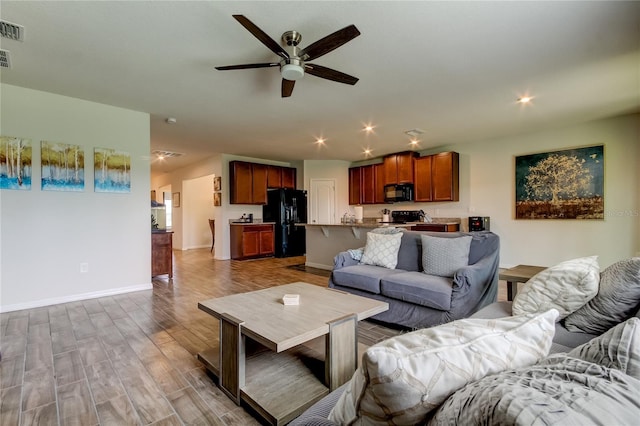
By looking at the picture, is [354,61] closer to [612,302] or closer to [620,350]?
[612,302]

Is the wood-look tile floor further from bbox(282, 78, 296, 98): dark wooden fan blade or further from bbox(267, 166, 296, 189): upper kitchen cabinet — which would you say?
bbox(267, 166, 296, 189): upper kitchen cabinet

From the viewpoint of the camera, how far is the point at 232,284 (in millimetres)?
4574

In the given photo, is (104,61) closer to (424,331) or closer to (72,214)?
(72,214)

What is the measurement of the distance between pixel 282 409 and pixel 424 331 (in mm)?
1175

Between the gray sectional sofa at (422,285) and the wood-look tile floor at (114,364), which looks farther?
the gray sectional sofa at (422,285)

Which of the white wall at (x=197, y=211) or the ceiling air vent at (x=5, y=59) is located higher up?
the ceiling air vent at (x=5, y=59)

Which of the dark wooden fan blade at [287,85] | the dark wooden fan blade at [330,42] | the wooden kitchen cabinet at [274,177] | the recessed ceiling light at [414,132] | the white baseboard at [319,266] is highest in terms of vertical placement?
the recessed ceiling light at [414,132]

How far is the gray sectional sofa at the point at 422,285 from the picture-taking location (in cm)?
252

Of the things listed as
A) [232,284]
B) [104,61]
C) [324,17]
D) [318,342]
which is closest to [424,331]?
[318,342]

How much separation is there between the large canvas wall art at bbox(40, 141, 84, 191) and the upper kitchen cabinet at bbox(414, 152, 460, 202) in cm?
580

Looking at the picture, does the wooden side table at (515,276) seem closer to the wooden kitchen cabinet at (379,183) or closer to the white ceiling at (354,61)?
the white ceiling at (354,61)

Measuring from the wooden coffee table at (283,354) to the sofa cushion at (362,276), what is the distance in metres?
0.88

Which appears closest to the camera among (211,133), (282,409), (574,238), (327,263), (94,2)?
(282,409)

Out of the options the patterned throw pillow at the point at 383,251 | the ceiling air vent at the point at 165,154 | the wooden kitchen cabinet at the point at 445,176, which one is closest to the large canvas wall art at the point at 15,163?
the ceiling air vent at the point at 165,154
